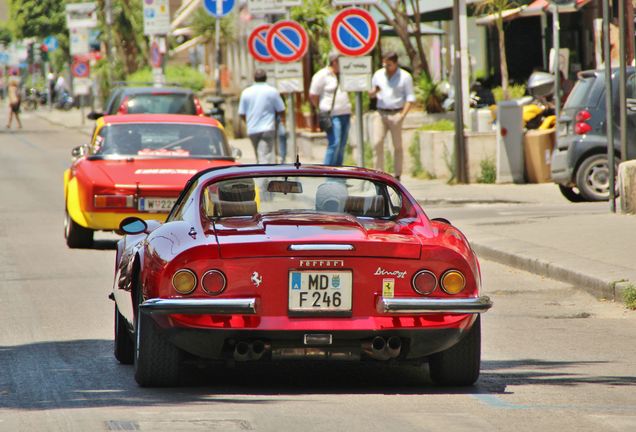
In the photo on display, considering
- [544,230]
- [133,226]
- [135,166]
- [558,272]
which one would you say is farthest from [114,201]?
[133,226]

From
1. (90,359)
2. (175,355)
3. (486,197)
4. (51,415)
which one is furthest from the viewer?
(486,197)

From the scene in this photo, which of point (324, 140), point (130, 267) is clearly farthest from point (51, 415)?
point (324, 140)

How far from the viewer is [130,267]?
26.9 ft

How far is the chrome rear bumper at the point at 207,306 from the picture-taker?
7.14 metres

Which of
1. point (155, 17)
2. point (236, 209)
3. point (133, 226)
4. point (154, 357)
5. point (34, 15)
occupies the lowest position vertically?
point (154, 357)

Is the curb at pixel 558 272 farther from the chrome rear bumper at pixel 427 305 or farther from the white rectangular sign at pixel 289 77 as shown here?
the white rectangular sign at pixel 289 77

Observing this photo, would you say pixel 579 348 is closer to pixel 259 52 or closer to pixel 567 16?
pixel 259 52

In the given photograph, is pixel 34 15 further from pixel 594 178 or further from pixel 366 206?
pixel 366 206

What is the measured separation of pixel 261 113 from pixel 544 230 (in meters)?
8.12

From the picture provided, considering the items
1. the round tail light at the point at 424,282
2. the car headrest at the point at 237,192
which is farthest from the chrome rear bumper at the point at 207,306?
the car headrest at the point at 237,192

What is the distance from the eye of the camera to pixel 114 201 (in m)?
15.3

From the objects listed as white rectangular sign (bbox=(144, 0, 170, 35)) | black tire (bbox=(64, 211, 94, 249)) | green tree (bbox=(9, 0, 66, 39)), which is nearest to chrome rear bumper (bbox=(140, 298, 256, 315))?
black tire (bbox=(64, 211, 94, 249))

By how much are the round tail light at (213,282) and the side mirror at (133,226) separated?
139 cm

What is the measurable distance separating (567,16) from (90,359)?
2828 centimetres
